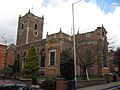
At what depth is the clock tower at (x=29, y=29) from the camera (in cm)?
5825

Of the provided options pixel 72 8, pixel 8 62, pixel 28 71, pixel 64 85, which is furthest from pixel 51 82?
pixel 8 62

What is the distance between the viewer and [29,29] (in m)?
58.4

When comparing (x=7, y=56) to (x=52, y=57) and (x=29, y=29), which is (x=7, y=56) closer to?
(x=29, y=29)

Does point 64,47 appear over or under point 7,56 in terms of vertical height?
over

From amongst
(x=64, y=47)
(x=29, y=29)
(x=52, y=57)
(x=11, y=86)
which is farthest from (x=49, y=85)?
(x=29, y=29)

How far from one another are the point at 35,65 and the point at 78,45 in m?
8.20

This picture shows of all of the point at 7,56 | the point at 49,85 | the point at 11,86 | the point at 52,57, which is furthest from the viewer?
the point at 7,56

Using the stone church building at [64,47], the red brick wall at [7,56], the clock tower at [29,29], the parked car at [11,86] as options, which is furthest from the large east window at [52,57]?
the parked car at [11,86]

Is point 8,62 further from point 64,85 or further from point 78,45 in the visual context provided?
point 64,85

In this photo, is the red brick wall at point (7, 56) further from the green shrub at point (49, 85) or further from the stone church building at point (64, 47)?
the green shrub at point (49, 85)

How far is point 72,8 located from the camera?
2180 centimetres

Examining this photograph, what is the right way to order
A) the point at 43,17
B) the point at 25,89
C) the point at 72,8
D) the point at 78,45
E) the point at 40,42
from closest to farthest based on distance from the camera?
the point at 25,89 → the point at 72,8 → the point at 78,45 → the point at 40,42 → the point at 43,17

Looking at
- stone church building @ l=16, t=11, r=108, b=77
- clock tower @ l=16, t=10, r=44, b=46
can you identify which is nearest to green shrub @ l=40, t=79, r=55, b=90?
stone church building @ l=16, t=11, r=108, b=77

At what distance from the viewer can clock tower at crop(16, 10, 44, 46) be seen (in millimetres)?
58250
